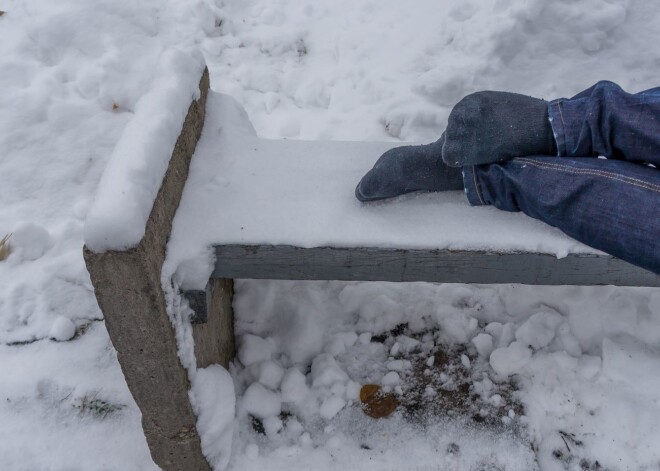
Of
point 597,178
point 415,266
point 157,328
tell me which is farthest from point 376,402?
point 597,178

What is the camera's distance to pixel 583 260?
5.38 feet

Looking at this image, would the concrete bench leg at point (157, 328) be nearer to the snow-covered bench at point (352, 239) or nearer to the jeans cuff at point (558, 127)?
the snow-covered bench at point (352, 239)

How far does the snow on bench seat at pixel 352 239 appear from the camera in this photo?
161 cm

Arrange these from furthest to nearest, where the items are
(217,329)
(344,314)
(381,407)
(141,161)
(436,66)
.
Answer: (436,66) → (344,314) → (381,407) → (217,329) → (141,161)

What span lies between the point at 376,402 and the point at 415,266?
59 centimetres

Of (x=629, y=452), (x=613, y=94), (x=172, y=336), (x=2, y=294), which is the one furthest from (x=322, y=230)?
(x=2, y=294)

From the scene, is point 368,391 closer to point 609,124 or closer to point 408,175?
point 408,175

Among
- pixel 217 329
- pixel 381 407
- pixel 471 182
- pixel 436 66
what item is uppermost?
pixel 471 182

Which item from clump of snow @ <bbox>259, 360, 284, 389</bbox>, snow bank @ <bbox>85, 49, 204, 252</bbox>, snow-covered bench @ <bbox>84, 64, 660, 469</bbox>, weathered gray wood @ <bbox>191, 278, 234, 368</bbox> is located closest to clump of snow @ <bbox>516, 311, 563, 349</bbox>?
snow-covered bench @ <bbox>84, 64, 660, 469</bbox>

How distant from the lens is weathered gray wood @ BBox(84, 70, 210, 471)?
51.3 inches

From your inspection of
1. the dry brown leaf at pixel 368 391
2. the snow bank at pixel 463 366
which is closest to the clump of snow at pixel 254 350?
the snow bank at pixel 463 366

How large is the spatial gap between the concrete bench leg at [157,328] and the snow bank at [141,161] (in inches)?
1.5

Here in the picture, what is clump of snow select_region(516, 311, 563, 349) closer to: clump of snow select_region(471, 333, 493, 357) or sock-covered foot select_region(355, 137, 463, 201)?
clump of snow select_region(471, 333, 493, 357)

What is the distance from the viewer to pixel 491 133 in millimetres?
1654
